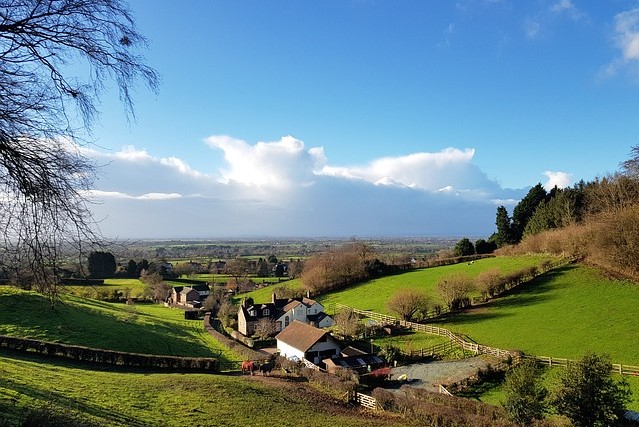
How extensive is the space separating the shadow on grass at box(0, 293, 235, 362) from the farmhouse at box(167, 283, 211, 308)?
34.0 metres

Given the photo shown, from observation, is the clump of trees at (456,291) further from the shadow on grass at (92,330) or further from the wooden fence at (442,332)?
the shadow on grass at (92,330)

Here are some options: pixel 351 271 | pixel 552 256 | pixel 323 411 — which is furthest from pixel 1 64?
pixel 351 271

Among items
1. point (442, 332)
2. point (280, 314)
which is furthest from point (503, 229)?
point (280, 314)

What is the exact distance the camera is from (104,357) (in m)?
26.6

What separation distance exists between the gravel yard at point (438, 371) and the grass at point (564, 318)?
12.8 ft

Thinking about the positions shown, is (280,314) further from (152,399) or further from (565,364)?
(152,399)

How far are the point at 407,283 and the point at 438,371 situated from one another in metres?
28.6

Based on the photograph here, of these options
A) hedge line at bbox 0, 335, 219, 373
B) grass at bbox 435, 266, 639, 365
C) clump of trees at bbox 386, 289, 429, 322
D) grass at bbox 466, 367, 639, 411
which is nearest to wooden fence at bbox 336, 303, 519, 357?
clump of trees at bbox 386, 289, 429, 322

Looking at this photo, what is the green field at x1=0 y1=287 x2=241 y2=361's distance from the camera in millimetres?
30578

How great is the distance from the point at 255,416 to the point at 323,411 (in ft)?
15.0

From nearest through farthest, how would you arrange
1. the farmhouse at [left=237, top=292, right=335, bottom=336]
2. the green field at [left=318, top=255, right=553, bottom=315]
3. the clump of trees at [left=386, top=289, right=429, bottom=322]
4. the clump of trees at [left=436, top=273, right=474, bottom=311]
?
1. the clump of trees at [left=386, top=289, right=429, bottom=322]
2. the clump of trees at [left=436, top=273, right=474, bottom=311]
3. the farmhouse at [left=237, top=292, right=335, bottom=336]
4. the green field at [left=318, top=255, right=553, bottom=315]

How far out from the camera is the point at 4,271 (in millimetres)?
5109

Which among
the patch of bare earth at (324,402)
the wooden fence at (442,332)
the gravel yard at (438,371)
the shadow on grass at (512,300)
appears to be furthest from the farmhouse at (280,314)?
the patch of bare earth at (324,402)

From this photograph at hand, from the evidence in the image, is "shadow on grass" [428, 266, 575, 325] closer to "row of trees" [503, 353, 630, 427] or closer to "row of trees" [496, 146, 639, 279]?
"row of trees" [496, 146, 639, 279]
